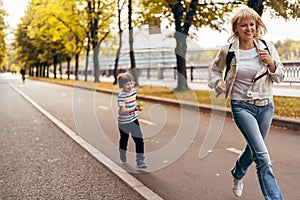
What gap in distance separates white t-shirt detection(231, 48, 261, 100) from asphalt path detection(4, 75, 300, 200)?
123 cm

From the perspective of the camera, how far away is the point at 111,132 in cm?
904

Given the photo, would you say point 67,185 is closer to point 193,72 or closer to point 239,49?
point 239,49

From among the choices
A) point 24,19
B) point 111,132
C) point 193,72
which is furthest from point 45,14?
point 111,132

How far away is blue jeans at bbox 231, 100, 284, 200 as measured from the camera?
11.8ft

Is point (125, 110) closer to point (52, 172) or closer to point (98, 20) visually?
point (52, 172)

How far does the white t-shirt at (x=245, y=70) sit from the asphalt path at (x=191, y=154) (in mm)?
1235

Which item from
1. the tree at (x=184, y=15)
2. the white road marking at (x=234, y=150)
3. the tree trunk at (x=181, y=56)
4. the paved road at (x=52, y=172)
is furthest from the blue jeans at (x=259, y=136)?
the tree trunk at (x=181, y=56)

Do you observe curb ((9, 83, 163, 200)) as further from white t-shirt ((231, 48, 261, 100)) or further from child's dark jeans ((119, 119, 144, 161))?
white t-shirt ((231, 48, 261, 100))

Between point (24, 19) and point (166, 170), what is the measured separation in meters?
61.0

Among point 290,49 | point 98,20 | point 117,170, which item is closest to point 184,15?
point 290,49

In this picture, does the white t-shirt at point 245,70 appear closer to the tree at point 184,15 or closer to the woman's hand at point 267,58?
the woman's hand at point 267,58

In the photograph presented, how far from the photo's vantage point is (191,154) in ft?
21.6

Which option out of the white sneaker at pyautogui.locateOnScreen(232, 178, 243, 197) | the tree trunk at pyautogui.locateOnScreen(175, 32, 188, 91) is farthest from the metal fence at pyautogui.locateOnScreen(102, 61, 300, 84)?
the white sneaker at pyautogui.locateOnScreen(232, 178, 243, 197)

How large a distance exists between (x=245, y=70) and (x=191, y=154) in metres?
3.04
